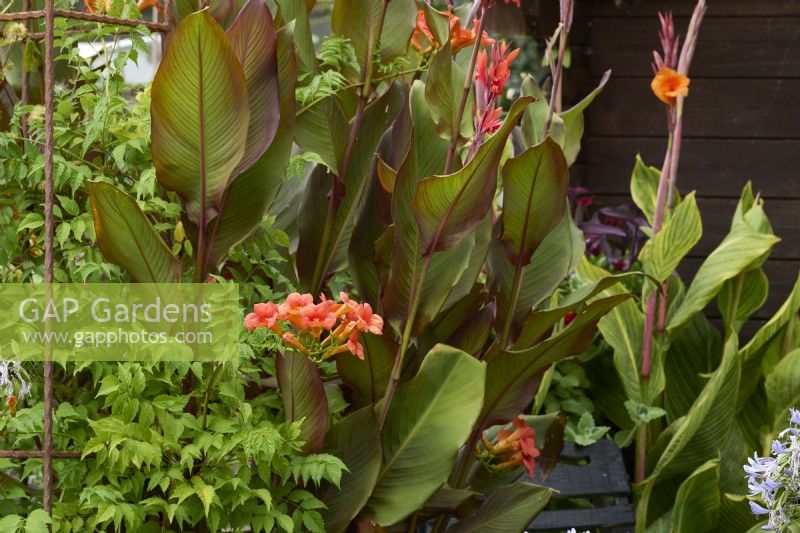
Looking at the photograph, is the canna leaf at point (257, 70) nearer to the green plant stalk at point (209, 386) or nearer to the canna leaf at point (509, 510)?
the green plant stalk at point (209, 386)

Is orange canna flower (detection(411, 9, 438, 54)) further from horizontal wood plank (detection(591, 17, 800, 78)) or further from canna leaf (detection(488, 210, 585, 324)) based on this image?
horizontal wood plank (detection(591, 17, 800, 78))

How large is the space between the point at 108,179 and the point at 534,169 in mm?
744

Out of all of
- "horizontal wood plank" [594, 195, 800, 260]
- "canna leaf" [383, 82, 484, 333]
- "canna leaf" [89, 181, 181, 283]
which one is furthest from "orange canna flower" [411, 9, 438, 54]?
"horizontal wood plank" [594, 195, 800, 260]

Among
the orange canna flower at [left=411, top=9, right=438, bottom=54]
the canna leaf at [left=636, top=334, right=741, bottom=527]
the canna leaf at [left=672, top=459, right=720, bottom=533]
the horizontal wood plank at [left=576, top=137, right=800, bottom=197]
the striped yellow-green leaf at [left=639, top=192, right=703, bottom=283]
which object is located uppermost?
the orange canna flower at [left=411, top=9, right=438, bottom=54]

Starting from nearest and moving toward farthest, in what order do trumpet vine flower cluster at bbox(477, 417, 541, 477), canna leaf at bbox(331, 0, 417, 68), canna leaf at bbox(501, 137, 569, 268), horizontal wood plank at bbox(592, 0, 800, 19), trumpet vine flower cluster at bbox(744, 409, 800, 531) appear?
1. trumpet vine flower cluster at bbox(744, 409, 800, 531)
2. canna leaf at bbox(501, 137, 569, 268)
3. canna leaf at bbox(331, 0, 417, 68)
4. trumpet vine flower cluster at bbox(477, 417, 541, 477)
5. horizontal wood plank at bbox(592, 0, 800, 19)

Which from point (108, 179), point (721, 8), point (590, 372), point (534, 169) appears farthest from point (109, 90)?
point (721, 8)

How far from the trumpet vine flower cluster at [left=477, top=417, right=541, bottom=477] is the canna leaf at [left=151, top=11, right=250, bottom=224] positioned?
0.78m

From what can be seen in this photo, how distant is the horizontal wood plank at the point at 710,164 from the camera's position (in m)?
3.46

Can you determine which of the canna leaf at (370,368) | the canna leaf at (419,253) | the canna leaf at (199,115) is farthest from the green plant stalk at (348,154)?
the canna leaf at (199,115)

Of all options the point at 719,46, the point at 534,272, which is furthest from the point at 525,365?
the point at 719,46

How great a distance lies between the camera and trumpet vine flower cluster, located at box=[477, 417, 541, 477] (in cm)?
219

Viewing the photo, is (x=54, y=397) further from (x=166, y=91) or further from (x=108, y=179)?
(x=166, y=91)

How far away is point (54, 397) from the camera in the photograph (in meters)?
1.90

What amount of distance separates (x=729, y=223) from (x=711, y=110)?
1.21ft
